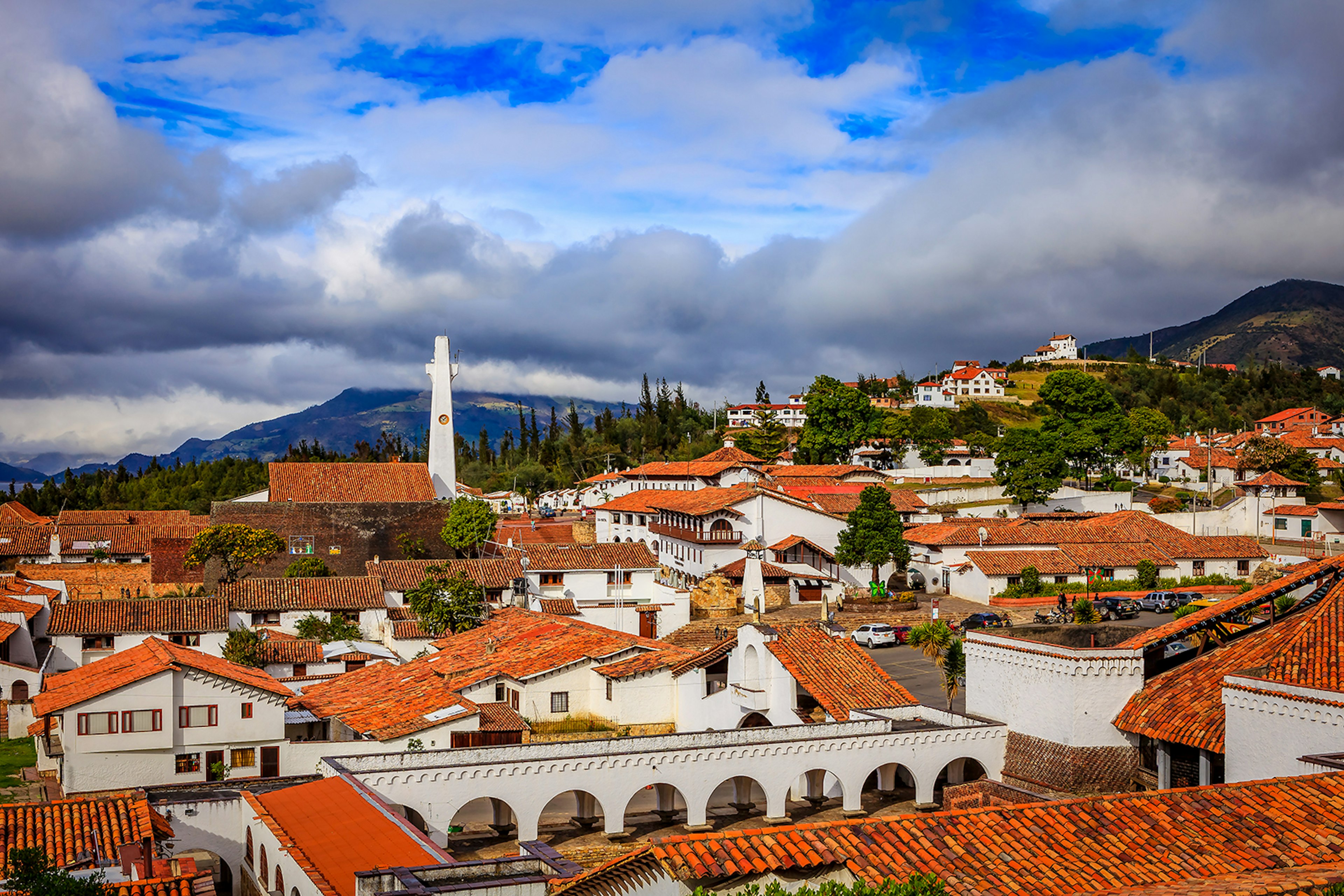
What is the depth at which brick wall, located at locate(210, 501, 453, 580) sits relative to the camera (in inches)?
2282

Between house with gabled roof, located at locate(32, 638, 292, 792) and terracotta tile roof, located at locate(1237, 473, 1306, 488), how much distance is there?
58.8 m

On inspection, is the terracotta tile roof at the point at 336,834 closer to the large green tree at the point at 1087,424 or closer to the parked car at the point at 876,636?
the parked car at the point at 876,636

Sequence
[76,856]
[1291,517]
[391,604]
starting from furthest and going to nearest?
1. [1291,517]
2. [391,604]
3. [76,856]

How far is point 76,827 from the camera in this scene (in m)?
17.8

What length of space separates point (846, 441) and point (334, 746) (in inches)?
2524

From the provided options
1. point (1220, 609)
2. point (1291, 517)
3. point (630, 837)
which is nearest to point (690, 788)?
point (630, 837)

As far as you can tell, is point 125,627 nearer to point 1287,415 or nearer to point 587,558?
point 587,558

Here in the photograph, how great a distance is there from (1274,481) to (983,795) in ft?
179

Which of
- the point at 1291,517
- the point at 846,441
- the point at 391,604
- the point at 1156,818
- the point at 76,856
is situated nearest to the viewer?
the point at 1156,818

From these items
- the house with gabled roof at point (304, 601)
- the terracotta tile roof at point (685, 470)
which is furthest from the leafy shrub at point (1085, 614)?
the terracotta tile roof at point (685, 470)

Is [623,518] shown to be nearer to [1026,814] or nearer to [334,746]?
[334,746]

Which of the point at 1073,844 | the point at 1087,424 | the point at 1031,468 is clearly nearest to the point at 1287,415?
the point at 1087,424

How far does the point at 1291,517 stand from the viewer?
6338cm

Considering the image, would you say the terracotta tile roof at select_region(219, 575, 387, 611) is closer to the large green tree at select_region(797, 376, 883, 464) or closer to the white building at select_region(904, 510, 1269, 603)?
the white building at select_region(904, 510, 1269, 603)
